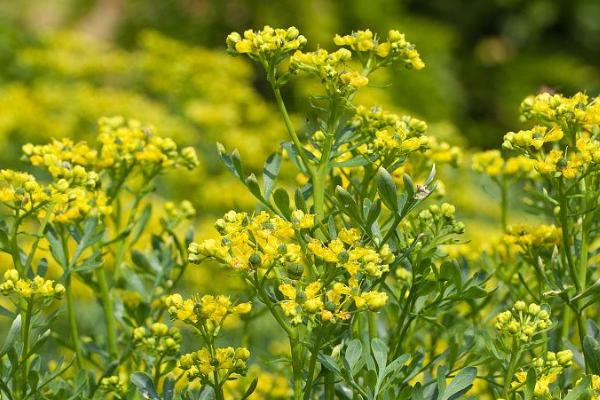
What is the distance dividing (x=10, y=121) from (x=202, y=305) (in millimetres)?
2840

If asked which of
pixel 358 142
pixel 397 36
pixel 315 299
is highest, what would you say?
pixel 397 36

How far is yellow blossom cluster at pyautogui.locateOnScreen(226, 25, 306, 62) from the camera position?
1232 millimetres

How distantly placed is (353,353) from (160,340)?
314 mm

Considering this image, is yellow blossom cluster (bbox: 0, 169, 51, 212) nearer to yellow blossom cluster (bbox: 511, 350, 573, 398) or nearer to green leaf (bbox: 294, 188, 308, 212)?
green leaf (bbox: 294, 188, 308, 212)

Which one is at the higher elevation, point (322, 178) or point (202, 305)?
point (322, 178)

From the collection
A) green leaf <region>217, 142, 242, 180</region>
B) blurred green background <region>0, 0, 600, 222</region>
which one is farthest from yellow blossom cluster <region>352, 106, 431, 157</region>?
blurred green background <region>0, 0, 600, 222</region>

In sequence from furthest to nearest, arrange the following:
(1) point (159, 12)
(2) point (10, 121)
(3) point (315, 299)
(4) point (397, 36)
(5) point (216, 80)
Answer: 1. (1) point (159, 12)
2. (5) point (216, 80)
3. (2) point (10, 121)
4. (4) point (397, 36)
5. (3) point (315, 299)

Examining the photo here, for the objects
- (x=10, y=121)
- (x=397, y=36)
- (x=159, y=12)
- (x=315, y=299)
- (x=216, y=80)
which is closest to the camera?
(x=315, y=299)

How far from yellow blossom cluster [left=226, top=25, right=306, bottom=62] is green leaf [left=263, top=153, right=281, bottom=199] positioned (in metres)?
0.16

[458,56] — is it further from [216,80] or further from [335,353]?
[335,353]

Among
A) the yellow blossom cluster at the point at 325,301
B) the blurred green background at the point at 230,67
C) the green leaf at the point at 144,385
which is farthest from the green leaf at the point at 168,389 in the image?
the blurred green background at the point at 230,67

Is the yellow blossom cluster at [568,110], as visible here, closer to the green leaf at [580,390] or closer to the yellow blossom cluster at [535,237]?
the yellow blossom cluster at [535,237]

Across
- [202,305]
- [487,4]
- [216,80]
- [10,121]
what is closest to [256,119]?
[216,80]

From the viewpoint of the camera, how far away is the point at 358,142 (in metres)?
1.38
